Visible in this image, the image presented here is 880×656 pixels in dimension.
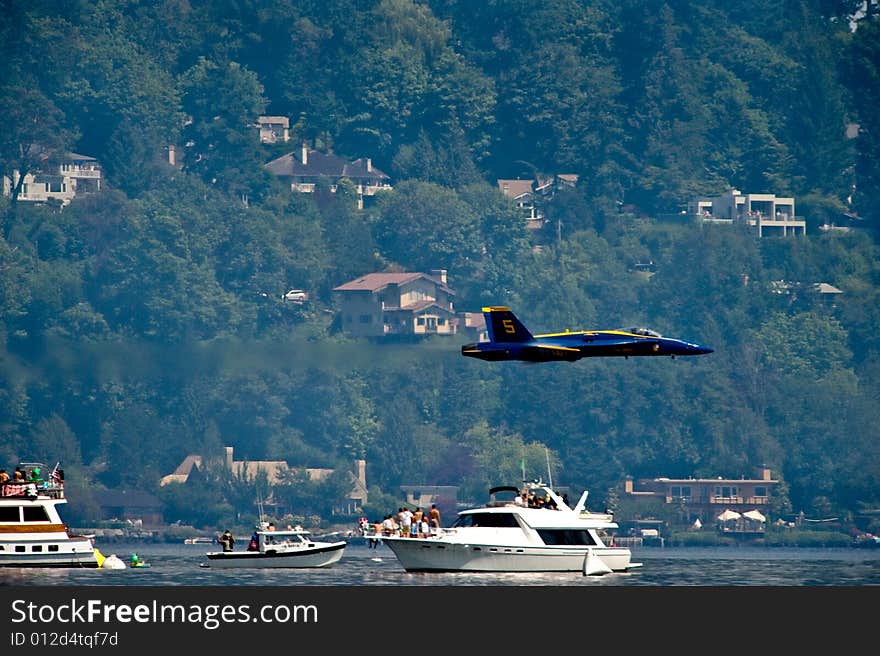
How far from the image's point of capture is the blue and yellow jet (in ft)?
513

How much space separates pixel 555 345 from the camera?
6363 inches

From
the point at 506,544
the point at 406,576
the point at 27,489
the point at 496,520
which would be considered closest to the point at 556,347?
the point at 406,576

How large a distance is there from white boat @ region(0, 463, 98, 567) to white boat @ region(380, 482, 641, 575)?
16.5 m

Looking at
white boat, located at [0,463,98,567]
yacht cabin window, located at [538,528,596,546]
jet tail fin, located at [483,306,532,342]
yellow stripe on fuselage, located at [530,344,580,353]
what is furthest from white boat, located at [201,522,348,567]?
yellow stripe on fuselage, located at [530,344,580,353]

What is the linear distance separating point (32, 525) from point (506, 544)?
22.3 metres

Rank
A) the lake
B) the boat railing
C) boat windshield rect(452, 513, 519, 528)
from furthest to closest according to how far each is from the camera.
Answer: the boat railing < boat windshield rect(452, 513, 519, 528) < the lake

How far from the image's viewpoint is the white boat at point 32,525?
132m

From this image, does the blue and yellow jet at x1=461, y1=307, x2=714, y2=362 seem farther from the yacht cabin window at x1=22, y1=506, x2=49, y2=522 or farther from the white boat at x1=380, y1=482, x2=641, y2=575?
the yacht cabin window at x1=22, y1=506, x2=49, y2=522

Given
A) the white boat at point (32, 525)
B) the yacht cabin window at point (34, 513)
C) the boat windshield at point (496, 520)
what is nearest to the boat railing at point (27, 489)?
the white boat at point (32, 525)

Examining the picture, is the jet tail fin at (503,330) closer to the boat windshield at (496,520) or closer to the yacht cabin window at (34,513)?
the boat windshield at (496,520)
